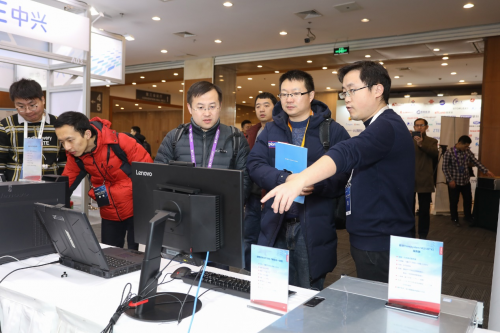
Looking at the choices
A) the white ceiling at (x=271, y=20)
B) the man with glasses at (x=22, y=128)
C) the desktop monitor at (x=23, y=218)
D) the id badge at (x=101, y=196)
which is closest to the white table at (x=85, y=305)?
the desktop monitor at (x=23, y=218)

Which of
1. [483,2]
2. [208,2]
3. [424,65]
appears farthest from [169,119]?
[483,2]

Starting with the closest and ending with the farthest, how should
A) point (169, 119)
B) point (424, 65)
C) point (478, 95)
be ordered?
point (424, 65)
point (478, 95)
point (169, 119)

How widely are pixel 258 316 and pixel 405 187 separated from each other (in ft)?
2.56

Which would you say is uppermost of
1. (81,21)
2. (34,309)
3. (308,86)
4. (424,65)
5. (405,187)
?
(424,65)

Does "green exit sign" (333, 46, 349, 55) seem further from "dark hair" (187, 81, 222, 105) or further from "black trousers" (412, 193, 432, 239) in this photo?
"dark hair" (187, 81, 222, 105)

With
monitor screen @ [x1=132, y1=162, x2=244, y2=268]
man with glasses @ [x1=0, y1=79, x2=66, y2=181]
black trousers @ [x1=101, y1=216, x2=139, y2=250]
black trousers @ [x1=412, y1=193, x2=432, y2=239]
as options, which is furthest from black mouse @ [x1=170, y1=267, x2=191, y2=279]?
black trousers @ [x1=412, y1=193, x2=432, y2=239]

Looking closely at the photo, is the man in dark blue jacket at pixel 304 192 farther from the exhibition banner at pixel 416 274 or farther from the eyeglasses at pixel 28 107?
the eyeglasses at pixel 28 107

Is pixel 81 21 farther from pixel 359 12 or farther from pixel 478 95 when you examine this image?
pixel 478 95

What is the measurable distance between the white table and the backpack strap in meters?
0.80

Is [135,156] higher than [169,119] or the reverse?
the reverse

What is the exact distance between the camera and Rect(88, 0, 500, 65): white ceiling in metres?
5.61

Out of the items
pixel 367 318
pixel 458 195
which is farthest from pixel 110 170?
pixel 458 195

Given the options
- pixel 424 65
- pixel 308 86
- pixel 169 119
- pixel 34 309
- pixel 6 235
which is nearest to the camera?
pixel 34 309

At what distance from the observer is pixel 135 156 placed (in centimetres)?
232
